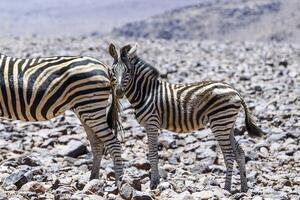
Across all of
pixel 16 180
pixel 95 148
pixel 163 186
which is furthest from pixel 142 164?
pixel 16 180

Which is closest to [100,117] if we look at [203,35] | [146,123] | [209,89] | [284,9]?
[146,123]

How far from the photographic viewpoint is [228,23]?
481 ft

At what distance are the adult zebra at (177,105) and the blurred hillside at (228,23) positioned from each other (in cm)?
11087

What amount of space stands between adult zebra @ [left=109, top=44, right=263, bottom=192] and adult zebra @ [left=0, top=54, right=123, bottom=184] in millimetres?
380

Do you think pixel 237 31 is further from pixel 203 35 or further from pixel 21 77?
pixel 21 77

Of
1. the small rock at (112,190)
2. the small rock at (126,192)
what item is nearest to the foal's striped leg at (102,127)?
the small rock at (112,190)

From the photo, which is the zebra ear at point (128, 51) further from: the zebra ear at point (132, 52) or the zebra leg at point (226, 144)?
the zebra leg at point (226, 144)

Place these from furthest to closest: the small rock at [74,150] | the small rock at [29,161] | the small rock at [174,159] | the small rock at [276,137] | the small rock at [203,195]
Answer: the small rock at [276,137], the small rock at [74,150], the small rock at [174,159], the small rock at [29,161], the small rock at [203,195]

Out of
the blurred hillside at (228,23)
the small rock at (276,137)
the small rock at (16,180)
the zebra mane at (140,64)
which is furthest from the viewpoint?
the blurred hillside at (228,23)

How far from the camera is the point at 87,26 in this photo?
632ft

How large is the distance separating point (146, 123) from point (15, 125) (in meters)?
5.63

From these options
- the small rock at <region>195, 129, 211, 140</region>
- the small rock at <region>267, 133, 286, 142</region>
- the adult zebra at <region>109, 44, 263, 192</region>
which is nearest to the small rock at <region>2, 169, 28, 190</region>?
the adult zebra at <region>109, 44, 263, 192</region>

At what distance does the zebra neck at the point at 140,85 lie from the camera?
1046 centimetres

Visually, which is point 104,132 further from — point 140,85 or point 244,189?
point 244,189
